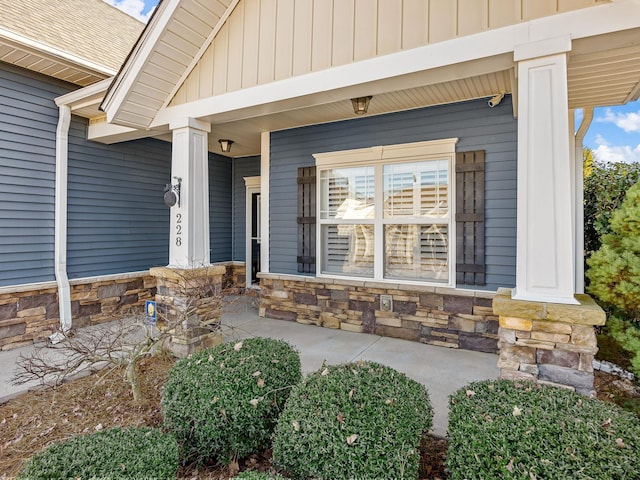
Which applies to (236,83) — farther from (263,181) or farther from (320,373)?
(320,373)

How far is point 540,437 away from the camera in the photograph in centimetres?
158

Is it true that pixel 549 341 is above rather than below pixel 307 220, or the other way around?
below

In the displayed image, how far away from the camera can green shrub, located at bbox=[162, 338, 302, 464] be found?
6.96 ft

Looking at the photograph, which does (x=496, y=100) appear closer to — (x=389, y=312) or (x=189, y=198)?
(x=389, y=312)

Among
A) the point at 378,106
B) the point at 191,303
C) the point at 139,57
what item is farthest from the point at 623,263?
the point at 139,57

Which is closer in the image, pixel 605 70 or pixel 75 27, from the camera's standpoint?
pixel 605 70

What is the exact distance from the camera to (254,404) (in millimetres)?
2156

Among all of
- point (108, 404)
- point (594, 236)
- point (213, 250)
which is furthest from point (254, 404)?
point (213, 250)

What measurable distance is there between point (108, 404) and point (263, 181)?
12.8 feet

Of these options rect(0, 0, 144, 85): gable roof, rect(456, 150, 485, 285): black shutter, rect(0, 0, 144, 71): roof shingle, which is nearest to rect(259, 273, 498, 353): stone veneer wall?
rect(456, 150, 485, 285): black shutter

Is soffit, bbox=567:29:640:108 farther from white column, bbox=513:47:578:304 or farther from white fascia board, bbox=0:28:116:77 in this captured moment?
white fascia board, bbox=0:28:116:77

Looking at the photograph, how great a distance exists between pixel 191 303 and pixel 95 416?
1.35m

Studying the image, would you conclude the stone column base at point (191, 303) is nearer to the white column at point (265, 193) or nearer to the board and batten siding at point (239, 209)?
the white column at point (265, 193)

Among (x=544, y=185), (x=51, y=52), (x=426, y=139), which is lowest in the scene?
(x=544, y=185)
